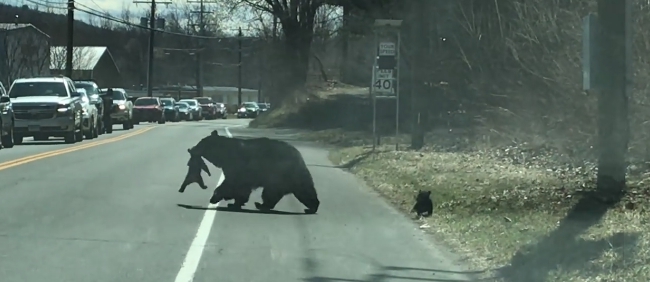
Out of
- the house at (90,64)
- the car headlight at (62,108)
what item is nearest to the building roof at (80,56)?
the house at (90,64)

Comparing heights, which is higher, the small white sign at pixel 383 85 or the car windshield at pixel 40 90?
the small white sign at pixel 383 85

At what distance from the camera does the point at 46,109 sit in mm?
28922

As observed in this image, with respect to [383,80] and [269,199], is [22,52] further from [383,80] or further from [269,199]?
[269,199]

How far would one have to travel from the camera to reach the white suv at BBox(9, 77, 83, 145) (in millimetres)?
28984

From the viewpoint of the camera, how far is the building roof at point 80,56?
2857 inches

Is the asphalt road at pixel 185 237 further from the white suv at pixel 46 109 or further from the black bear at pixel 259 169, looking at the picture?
the white suv at pixel 46 109

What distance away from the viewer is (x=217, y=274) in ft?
28.9

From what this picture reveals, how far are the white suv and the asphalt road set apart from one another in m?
11.9

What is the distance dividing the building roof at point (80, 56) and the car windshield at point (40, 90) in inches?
1620

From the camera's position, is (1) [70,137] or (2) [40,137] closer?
(1) [70,137]

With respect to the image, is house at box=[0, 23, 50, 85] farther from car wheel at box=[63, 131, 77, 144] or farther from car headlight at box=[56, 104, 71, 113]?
car headlight at box=[56, 104, 71, 113]

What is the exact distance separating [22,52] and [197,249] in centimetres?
5844

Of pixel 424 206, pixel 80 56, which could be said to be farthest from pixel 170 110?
pixel 424 206

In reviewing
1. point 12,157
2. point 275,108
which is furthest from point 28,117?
point 275,108
